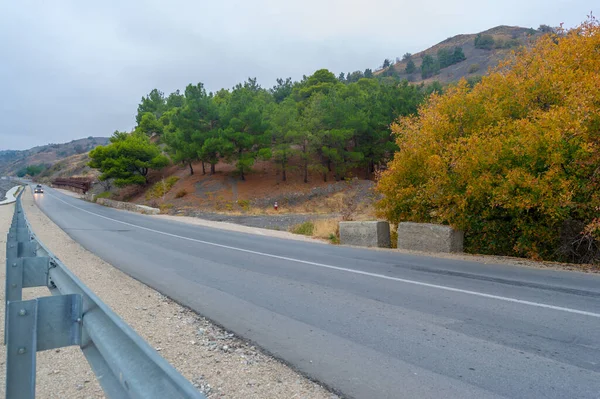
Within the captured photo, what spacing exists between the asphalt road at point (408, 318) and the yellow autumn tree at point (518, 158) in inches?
73.4

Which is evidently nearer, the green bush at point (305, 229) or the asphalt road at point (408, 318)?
the asphalt road at point (408, 318)

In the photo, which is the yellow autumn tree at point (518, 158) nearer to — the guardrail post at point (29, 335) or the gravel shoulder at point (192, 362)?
the gravel shoulder at point (192, 362)

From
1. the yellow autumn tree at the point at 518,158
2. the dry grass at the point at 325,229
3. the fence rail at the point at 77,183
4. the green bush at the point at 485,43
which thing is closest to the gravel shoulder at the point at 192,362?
the yellow autumn tree at the point at 518,158

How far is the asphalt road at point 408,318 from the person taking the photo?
4066 mm

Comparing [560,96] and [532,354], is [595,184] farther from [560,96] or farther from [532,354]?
[532,354]

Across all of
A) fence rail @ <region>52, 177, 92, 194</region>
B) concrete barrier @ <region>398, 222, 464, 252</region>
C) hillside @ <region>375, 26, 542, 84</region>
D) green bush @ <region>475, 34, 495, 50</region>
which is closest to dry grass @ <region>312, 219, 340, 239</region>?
concrete barrier @ <region>398, 222, 464, 252</region>

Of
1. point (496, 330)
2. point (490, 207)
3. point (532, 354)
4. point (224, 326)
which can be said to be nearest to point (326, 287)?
point (224, 326)

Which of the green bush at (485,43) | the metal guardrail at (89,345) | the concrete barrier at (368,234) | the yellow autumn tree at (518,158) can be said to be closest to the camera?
the metal guardrail at (89,345)

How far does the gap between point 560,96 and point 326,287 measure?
27.4 ft

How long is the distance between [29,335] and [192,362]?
8.41 feet

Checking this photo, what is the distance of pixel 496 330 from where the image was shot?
5344 mm

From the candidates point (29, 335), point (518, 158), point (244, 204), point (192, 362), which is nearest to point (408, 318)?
point (192, 362)

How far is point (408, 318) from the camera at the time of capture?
591 cm

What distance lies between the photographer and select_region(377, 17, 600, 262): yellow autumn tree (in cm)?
972
